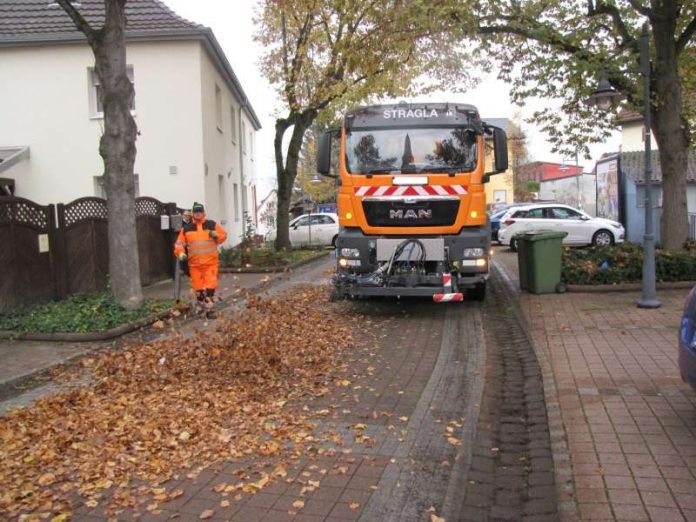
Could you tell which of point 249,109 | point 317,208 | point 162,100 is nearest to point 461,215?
point 162,100

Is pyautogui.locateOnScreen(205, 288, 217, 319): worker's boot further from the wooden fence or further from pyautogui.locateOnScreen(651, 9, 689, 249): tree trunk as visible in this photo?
pyautogui.locateOnScreen(651, 9, 689, 249): tree trunk

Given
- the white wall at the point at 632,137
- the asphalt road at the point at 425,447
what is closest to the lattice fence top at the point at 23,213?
the asphalt road at the point at 425,447

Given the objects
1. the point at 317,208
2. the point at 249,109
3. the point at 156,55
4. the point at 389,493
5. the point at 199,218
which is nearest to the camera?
the point at 389,493

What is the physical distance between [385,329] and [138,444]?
5.19m

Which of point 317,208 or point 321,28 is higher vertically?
point 321,28

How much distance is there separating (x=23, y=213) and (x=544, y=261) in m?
8.58

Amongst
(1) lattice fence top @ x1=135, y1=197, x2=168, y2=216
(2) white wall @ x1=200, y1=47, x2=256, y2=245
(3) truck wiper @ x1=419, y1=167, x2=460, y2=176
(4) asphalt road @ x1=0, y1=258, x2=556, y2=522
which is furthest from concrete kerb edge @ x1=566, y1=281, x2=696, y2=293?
(2) white wall @ x1=200, y1=47, x2=256, y2=245

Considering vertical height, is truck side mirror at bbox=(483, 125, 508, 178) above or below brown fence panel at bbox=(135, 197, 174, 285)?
above

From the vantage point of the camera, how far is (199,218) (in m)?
10.3

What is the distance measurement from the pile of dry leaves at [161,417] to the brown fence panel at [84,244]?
4.30m

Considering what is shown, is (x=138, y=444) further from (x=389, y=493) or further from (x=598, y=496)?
(x=598, y=496)

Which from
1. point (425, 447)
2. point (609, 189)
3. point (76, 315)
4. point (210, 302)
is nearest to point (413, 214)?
point (210, 302)

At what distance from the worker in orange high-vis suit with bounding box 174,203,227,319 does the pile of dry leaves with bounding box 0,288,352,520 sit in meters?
2.38

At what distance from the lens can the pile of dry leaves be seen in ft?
13.8
